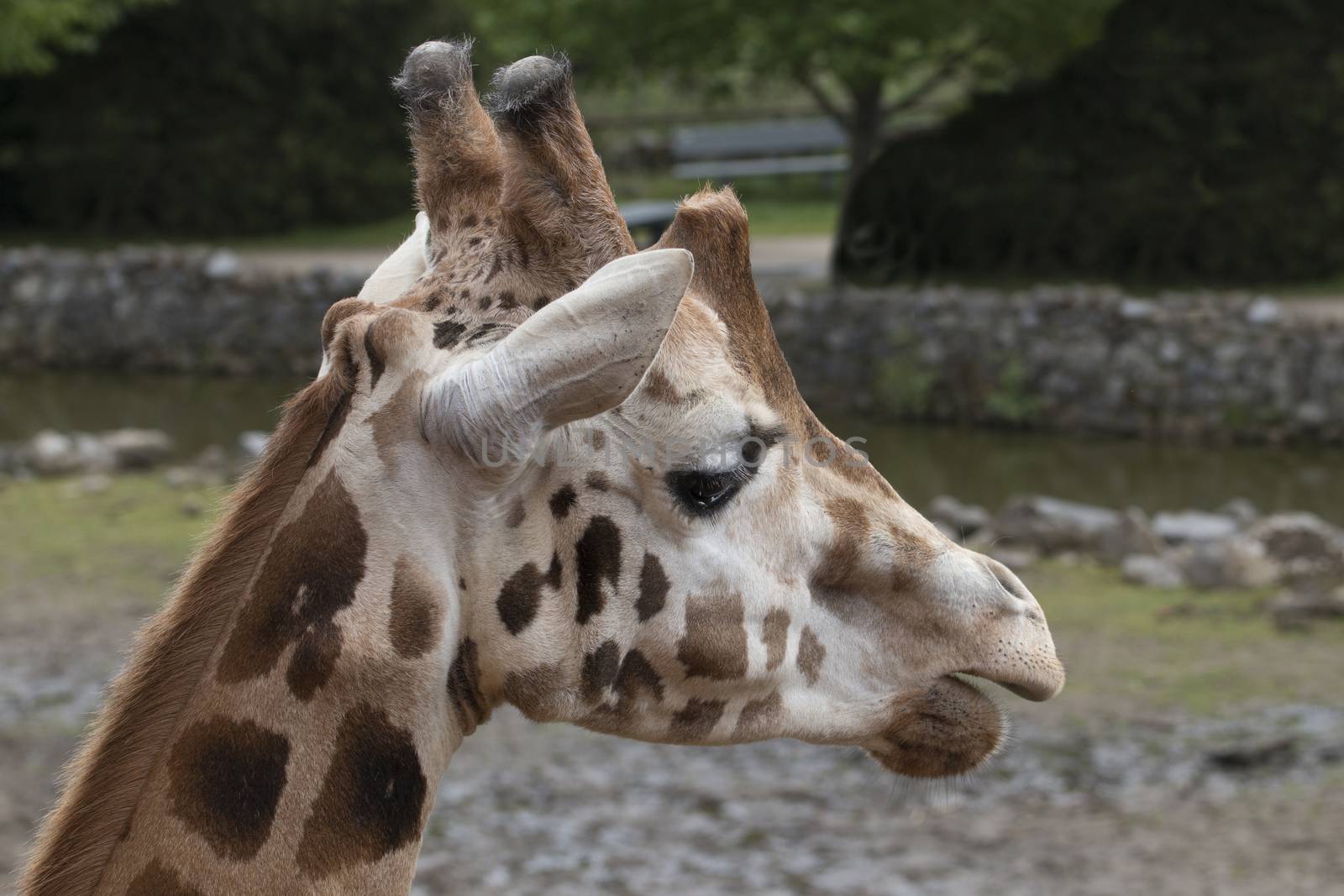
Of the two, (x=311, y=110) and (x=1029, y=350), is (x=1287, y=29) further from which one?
(x=311, y=110)

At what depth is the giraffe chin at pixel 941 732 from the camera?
6.86 ft

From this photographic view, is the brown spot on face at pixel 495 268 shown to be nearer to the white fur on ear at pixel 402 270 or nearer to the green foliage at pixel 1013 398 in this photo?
the white fur on ear at pixel 402 270

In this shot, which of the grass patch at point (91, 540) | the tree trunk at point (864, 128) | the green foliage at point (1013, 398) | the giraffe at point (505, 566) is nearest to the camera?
the giraffe at point (505, 566)

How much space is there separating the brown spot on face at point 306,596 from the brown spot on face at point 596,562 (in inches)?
10.6

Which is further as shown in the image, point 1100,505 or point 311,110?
point 311,110

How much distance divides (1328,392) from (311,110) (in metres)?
18.4

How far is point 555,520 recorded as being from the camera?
6.13 feet

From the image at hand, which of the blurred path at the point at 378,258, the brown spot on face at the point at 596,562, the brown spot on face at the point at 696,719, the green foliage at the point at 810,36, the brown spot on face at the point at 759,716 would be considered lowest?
the blurred path at the point at 378,258

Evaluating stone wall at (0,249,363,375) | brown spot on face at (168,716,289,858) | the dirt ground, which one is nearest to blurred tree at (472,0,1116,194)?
stone wall at (0,249,363,375)

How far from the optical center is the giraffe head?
5.73 feet

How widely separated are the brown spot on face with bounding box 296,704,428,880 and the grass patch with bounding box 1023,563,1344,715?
542 centimetres

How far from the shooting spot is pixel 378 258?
23.5 meters

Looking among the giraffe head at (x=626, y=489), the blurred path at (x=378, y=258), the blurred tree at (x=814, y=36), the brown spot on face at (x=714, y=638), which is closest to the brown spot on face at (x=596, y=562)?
the giraffe head at (x=626, y=489)

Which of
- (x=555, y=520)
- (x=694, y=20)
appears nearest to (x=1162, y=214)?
(x=694, y=20)
